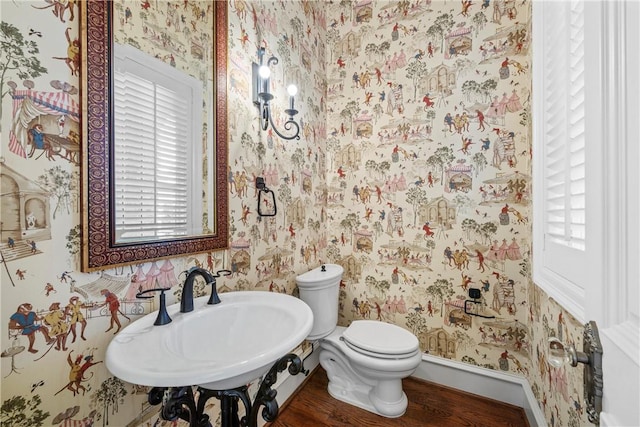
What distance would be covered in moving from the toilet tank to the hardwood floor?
377mm

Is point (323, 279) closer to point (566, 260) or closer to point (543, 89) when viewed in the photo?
point (566, 260)

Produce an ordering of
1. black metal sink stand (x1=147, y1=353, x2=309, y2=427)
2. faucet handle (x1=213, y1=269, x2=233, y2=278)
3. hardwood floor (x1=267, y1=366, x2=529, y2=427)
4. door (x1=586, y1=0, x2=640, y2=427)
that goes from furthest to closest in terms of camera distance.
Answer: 1. hardwood floor (x1=267, y1=366, x2=529, y2=427)
2. faucet handle (x1=213, y1=269, x2=233, y2=278)
3. black metal sink stand (x1=147, y1=353, x2=309, y2=427)
4. door (x1=586, y1=0, x2=640, y2=427)

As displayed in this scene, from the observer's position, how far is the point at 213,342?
0.92 metres

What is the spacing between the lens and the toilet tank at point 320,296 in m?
1.65

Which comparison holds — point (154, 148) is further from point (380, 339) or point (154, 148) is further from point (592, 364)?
point (380, 339)

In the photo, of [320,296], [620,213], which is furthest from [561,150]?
[320,296]

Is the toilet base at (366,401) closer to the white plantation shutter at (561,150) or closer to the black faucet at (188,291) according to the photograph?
the white plantation shutter at (561,150)

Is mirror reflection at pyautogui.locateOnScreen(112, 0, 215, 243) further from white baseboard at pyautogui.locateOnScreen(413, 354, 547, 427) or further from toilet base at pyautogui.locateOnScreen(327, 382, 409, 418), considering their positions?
white baseboard at pyautogui.locateOnScreen(413, 354, 547, 427)

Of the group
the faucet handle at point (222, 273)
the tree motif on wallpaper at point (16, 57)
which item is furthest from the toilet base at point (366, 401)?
the tree motif on wallpaper at point (16, 57)

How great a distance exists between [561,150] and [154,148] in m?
1.46

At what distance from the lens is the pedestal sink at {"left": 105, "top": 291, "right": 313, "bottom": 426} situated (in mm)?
588

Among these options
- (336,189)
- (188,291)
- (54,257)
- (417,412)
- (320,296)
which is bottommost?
(417,412)

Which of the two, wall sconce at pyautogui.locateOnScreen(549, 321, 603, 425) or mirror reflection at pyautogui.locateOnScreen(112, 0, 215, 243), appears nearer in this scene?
wall sconce at pyautogui.locateOnScreen(549, 321, 603, 425)

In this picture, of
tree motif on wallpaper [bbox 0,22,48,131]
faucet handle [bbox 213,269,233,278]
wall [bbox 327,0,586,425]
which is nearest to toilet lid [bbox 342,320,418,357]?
wall [bbox 327,0,586,425]
